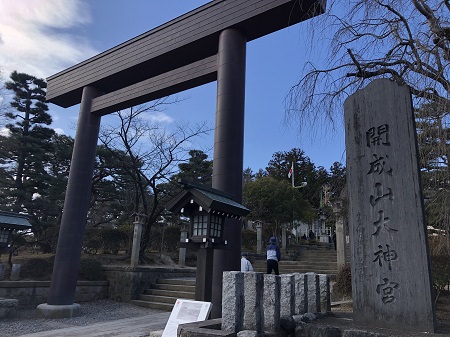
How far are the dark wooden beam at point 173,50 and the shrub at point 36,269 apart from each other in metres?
6.16

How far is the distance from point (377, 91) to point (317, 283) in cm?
340

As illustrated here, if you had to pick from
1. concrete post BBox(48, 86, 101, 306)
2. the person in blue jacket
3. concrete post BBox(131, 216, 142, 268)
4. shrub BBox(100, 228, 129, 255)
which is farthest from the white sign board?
shrub BBox(100, 228, 129, 255)

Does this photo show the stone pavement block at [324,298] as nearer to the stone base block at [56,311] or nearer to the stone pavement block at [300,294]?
the stone pavement block at [300,294]

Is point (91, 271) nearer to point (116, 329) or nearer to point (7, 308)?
point (7, 308)

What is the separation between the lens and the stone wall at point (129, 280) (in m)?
12.4

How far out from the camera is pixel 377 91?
521 centimetres

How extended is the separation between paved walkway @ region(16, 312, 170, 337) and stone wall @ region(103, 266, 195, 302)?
10.5 ft

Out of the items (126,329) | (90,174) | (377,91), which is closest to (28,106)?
(90,174)

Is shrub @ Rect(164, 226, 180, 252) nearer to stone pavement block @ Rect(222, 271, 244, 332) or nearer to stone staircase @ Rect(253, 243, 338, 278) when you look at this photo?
stone staircase @ Rect(253, 243, 338, 278)

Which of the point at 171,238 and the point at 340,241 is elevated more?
the point at 171,238

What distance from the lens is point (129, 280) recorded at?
12422 millimetres

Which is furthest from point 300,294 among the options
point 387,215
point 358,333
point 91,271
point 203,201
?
point 91,271

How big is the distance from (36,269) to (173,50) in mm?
9491

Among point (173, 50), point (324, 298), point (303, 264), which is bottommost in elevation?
point (324, 298)
